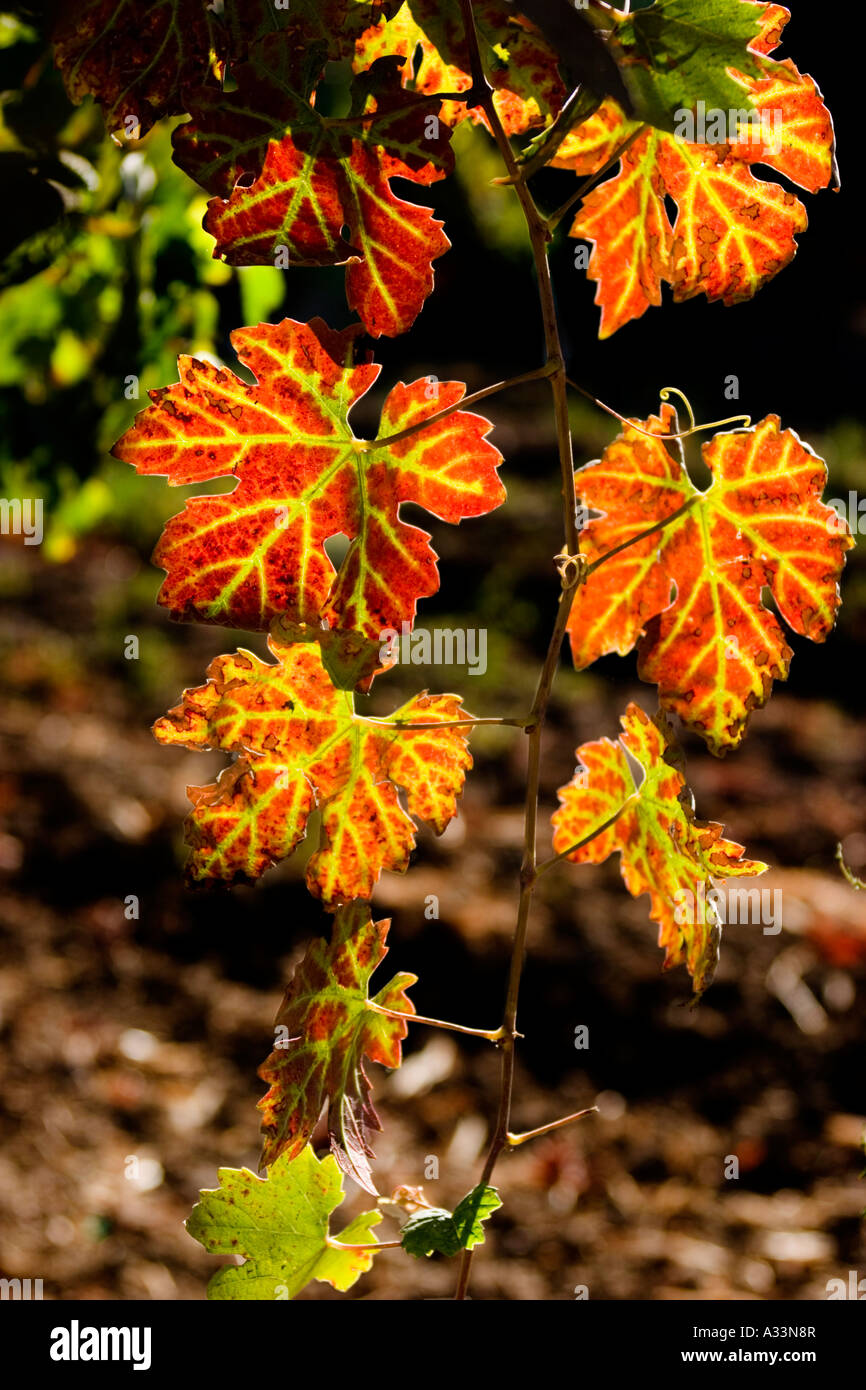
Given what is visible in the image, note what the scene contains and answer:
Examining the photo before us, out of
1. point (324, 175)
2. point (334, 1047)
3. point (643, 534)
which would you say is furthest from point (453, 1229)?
point (324, 175)

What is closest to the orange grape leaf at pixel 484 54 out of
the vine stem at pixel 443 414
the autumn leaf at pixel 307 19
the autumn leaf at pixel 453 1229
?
the autumn leaf at pixel 307 19

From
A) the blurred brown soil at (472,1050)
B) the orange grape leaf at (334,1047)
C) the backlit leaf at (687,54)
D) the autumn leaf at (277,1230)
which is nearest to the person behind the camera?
the backlit leaf at (687,54)

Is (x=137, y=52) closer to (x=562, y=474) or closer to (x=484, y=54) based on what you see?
(x=484, y=54)

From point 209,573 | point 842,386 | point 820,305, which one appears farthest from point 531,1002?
point 820,305

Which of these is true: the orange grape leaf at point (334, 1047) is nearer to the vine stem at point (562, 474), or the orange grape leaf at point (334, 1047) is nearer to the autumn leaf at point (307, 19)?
the vine stem at point (562, 474)

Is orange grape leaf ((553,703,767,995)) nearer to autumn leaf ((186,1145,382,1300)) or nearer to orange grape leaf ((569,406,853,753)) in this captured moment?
orange grape leaf ((569,406,853,753))

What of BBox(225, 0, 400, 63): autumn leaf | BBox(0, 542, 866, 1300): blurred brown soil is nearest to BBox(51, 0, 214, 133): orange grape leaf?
BBox(225, 0, 400, 63): autumn leaf

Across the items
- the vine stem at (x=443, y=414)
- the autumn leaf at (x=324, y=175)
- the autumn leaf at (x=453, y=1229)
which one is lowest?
the autumn leaf at (x=453, y=1229)
